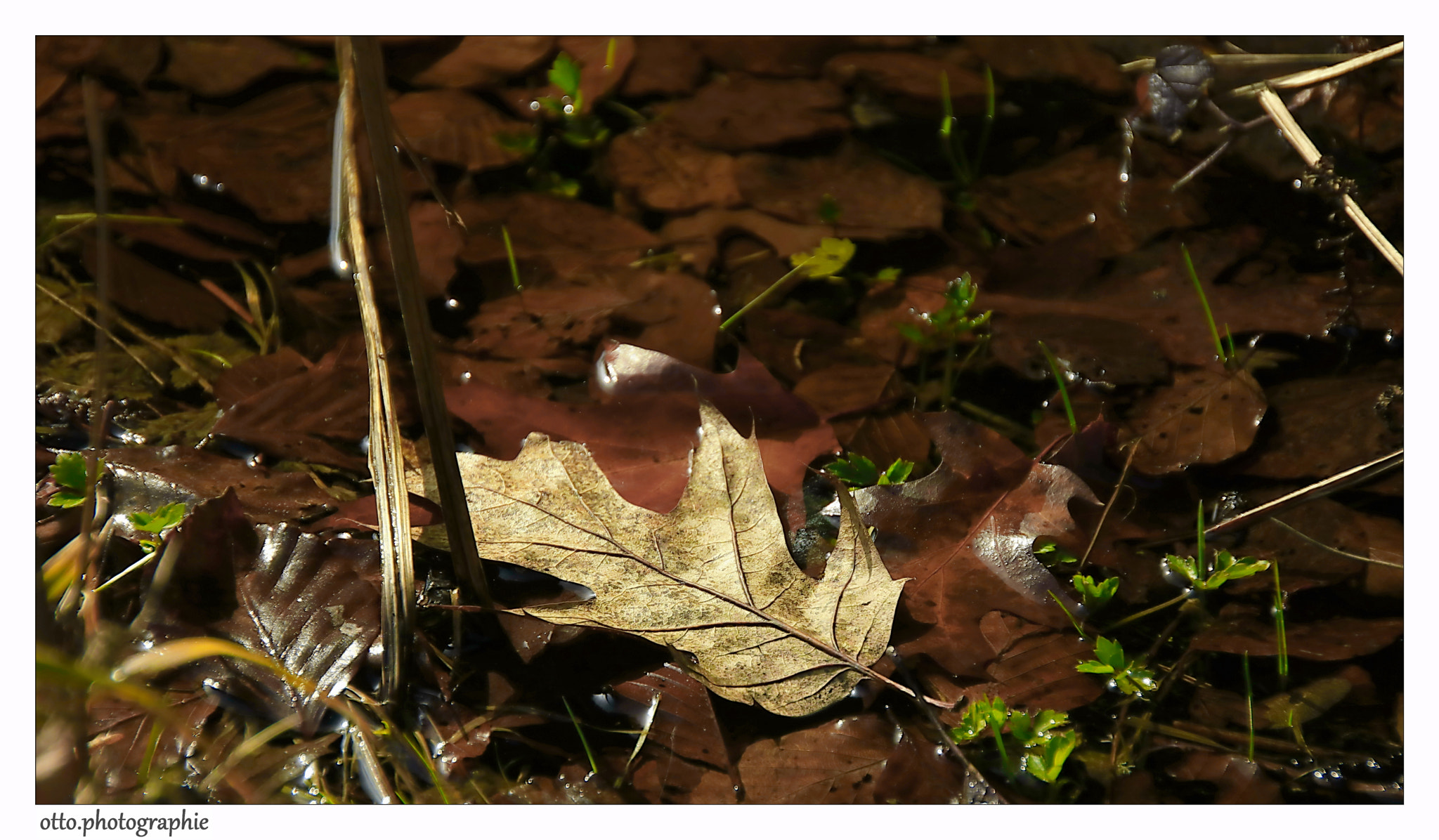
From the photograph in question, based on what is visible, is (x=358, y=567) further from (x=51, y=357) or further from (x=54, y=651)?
(x=51, y=357)

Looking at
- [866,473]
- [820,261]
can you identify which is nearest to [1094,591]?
[866,473]

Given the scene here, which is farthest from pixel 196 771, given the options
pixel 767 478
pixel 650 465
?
pixel 767 478

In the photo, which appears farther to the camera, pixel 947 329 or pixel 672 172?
pixel 672 172

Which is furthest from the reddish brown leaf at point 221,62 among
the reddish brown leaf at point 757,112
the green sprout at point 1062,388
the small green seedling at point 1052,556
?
the small green seedling at point 1052,556

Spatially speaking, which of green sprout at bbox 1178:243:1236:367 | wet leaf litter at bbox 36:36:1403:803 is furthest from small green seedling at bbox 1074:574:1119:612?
green sprout at bbox 1178:243:1236:367

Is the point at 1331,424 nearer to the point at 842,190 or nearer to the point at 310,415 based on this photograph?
the point at 842,190

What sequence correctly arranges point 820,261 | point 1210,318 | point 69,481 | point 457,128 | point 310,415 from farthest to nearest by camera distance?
1. point 457,128
2. point 820,261
3. point 1210,318
4. point 310,415
5. point 69,481
